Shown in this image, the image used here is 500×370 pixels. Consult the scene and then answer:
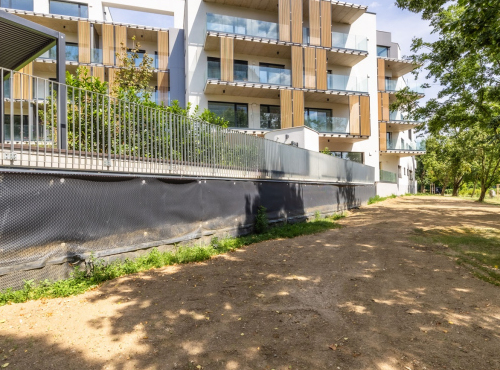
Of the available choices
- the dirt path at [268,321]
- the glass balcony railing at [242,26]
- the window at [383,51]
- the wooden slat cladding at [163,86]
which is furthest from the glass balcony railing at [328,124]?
the dirt path at [268,321]

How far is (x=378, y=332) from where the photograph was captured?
3496 mm

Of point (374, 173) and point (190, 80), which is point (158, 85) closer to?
point (190, 80)

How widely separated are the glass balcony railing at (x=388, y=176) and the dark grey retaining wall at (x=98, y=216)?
2619 cm

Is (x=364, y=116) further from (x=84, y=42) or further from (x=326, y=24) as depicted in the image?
(x=84, y=42)

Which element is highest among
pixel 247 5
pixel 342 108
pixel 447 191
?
pixel 247 5

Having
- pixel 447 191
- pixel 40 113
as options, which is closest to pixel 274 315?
pixel 40 113

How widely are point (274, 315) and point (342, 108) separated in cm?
2666

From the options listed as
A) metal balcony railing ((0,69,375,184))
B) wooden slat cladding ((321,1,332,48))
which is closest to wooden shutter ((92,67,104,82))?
wooden slat cladding ((321,1,332,48))

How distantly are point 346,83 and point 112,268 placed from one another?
2525 centimetres

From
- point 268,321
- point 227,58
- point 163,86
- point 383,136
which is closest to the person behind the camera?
point 268,321

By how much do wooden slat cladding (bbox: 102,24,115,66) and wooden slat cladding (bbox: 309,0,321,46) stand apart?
1562 centimetres

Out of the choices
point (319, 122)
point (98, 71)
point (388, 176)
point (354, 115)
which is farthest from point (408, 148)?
point (98, 71)

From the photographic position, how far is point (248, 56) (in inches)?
996

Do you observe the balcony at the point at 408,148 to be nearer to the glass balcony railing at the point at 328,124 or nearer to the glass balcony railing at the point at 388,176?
the glass balcony railing at the point at 388,176
